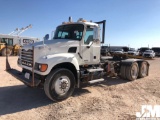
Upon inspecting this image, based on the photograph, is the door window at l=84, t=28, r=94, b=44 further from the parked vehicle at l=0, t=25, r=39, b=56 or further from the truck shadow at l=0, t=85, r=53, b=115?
the parked vehicle at l=0, t=25, r=39, b=56

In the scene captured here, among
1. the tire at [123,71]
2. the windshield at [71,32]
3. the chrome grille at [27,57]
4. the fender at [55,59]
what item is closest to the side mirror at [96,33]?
the windshield at [71,32]

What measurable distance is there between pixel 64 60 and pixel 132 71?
4.80 meters

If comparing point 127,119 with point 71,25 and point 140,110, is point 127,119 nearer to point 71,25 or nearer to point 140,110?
point 140,110

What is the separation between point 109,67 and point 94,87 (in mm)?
1342

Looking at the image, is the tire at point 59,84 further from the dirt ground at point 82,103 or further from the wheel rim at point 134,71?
the wheel rim at point 134,71

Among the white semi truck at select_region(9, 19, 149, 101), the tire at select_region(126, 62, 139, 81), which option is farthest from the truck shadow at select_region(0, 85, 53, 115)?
the tire at select_region(126, 62, 139, 81)

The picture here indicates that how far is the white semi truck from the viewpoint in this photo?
17.3ft

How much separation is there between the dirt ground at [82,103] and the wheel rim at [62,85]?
358 mm

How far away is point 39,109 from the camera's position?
16.4 feet

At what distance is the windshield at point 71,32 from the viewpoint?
6.52m

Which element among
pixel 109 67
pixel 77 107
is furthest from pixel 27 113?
pixel 109 67

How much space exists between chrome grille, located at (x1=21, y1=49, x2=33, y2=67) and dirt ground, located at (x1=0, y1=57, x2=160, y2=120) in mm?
1227

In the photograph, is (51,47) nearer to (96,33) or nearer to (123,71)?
(96,33)

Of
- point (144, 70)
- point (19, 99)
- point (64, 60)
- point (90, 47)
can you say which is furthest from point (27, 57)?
point (144, 70)
